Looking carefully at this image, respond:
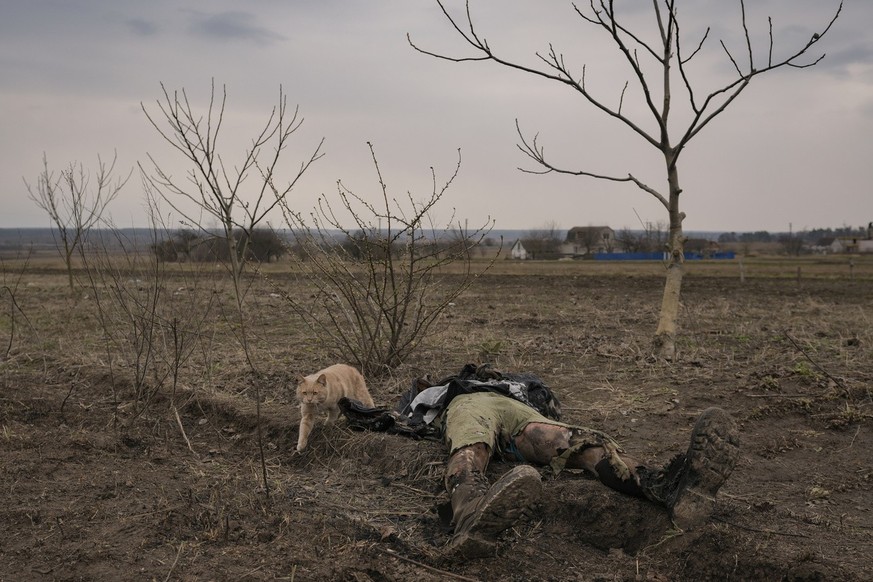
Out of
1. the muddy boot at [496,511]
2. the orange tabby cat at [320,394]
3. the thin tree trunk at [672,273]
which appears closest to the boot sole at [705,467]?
the muddy boot at [496,511]

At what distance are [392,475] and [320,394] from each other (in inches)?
31.1

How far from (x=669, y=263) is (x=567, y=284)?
1435 centimetres

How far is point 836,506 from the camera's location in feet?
12.1

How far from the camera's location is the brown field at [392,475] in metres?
3.04

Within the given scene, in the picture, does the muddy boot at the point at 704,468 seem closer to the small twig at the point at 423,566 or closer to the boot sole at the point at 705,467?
the boot sole at the point at 705,467

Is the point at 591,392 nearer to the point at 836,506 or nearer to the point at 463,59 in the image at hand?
the point at 836,506

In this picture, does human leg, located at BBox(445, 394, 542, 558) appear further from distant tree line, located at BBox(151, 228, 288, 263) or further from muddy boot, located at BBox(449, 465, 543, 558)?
distant tree line, located at BBox(151, 228, 288, 263)

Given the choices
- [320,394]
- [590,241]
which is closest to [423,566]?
[320,394]

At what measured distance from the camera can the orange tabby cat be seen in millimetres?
4652

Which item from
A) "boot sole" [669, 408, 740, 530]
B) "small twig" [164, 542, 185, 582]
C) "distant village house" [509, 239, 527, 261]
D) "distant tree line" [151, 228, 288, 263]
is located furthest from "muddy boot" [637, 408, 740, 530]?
"distant village house" [509, 239, 527, 261]

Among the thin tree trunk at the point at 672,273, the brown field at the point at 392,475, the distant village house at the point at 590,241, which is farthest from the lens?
the distant village house at the point at 590,241

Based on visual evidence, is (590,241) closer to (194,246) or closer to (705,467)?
(194,246)

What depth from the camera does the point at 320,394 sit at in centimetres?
467

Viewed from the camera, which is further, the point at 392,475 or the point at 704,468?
the point at 392,475
